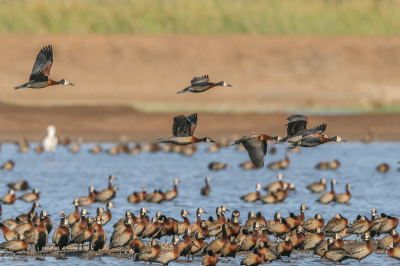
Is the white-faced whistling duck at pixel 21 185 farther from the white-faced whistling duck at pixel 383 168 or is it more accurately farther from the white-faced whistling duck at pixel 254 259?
the white-faced whistling duck at pixel 383 168

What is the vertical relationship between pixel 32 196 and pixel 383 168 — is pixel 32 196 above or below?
below

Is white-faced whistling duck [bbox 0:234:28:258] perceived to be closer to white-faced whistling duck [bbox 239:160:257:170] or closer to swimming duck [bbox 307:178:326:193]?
swimming duck [bbox 307:178:326:193]

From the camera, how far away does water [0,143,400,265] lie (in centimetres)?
2539

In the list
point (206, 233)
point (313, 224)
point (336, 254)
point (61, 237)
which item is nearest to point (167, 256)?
point (206, 233)

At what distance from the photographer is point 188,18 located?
6303 centimetres

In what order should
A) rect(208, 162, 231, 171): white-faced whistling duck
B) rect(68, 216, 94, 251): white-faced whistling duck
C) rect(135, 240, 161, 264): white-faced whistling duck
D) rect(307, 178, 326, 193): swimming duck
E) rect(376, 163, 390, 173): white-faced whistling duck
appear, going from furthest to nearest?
rect(208, 162, 231, 171): white-faced whistling duck
rect(376, 163, 390, 173): white-faced whistling duck
rect(307, 178, 326, 193): swimming duck
rect(68, 216, 94, 251): white-faced whistling duck
rect(135, 240, 161, 264): white-faced whistling duck

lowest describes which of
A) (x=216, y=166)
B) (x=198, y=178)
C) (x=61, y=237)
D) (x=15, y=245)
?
(x=15, y=245)

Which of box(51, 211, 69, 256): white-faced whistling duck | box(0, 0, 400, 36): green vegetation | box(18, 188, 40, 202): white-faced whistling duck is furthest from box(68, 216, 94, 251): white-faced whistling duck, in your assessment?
box(0, 0, 400, 36): green vegetation

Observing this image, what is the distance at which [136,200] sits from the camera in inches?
1026

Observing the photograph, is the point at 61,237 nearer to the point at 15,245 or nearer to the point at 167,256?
the point at 15,245

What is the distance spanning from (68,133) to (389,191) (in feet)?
69.7

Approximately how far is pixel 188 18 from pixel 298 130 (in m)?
46.0

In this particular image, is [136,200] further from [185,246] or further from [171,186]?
[185,246]

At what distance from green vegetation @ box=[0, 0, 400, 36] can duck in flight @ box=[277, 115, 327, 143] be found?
148ft
